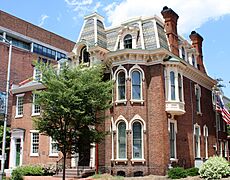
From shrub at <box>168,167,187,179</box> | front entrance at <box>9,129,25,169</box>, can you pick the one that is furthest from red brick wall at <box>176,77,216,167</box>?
front entrance at <box>9,129,25,169</box>

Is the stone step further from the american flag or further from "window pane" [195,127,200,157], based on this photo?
the american flag

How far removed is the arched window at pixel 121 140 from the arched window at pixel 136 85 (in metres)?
2.35

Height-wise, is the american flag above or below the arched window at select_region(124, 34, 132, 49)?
below

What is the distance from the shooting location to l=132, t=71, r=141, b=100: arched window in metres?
26.2

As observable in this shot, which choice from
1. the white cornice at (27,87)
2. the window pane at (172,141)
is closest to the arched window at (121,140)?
the window pane at (172,141)

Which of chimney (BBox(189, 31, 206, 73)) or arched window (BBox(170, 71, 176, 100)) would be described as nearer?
arched window (BBox(170, 71, 176, 100))

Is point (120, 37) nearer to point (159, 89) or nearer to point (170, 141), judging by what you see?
point (159, 89)

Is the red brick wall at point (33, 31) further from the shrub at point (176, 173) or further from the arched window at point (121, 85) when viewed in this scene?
the shrub at point (176, 173)

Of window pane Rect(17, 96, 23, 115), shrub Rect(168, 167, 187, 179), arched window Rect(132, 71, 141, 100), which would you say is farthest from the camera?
window pane Rect(17, 96, 23, 115)

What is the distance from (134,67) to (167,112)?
440cm

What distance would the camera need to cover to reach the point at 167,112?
26141 millimetres

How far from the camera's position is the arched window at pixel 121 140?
25.5 m

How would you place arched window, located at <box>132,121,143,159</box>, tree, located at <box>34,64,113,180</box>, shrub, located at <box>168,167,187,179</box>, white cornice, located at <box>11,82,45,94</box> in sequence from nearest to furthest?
tree, located at <box>34,64,113,180</box>
shrub, located at <box>168,167,187,179</box>
arched window, located at <box>132,121,143,159</box>
white cornice, located at <box>11,82,45,94</box>

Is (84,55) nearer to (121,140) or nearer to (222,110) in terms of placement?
(121,140)
